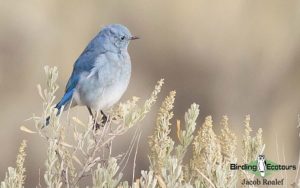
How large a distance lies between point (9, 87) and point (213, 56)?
229 cm

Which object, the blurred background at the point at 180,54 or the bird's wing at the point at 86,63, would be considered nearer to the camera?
the bird's wing at the point at 86,63

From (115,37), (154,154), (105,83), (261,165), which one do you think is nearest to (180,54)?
(115,37)

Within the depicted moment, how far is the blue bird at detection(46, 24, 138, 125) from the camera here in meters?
5.76

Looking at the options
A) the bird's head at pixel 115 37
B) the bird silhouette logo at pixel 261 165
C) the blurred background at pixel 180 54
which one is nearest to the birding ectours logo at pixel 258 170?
the bird silhouette logo at pixel 261 165

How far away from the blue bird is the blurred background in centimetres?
368

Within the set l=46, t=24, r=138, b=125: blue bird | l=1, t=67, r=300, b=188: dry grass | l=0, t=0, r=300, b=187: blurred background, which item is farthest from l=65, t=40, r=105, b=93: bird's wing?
l=0, t=0, r=300, b=187: blurred background

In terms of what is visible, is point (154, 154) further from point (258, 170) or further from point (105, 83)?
point (105, 83)

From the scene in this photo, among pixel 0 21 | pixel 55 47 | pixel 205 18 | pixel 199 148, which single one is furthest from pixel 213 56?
pixel 199 148

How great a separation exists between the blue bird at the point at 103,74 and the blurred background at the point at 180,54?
368 cm

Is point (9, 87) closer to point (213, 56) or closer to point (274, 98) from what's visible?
point (213, 56)

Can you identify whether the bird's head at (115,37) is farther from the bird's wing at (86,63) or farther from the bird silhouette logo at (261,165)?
the bird silhouette logo at (261,165)

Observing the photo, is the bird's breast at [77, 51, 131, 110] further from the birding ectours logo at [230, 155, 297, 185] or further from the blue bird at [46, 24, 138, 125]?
the birding ectours logo at [230, 155, 297, 185]

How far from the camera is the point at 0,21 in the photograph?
976 centimetres

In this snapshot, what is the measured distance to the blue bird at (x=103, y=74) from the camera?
5.76 meters
